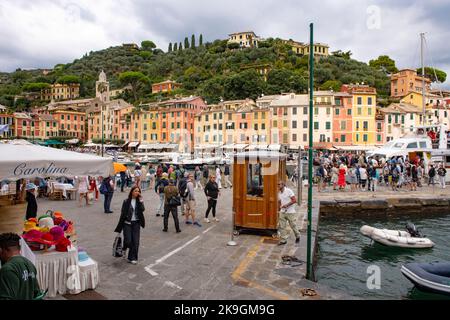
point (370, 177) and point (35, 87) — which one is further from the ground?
point (35, 87)

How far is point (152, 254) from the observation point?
764 centimetres

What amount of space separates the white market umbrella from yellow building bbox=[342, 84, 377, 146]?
5060 centimetres

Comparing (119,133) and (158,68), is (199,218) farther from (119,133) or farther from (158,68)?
(158,68)

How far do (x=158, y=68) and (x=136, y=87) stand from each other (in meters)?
17.0

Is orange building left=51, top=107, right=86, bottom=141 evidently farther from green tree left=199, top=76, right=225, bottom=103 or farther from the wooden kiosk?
the wooden kiosk

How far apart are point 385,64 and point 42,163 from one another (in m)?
120

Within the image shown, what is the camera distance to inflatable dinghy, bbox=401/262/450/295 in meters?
6.84

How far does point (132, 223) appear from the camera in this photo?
7.04 meters

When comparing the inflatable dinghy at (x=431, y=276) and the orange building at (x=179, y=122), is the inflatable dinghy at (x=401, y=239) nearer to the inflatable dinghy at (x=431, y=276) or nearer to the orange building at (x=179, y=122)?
the inflatable dinghy at (x=431, y=276)

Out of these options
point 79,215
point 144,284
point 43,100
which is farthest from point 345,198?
point 43,100

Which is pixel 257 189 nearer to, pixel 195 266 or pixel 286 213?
pixel 286 213

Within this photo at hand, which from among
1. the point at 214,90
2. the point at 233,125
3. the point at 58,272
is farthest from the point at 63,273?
the point at 214,90

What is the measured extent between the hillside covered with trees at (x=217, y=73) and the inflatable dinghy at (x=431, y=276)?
2602 inches

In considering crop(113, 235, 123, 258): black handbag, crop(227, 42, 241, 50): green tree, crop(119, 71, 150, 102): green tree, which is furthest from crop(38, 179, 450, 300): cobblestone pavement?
crop(227, 42, 241, 50): green tree
